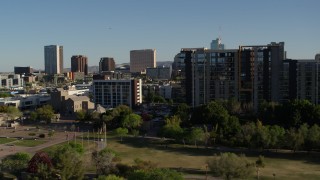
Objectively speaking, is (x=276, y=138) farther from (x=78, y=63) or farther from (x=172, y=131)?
(x=78, y=63)

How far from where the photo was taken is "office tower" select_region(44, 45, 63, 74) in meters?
178

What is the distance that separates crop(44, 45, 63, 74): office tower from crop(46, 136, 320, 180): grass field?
150m

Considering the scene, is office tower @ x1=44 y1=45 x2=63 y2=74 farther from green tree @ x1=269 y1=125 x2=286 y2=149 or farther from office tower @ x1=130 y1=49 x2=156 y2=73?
green tree @ x1=269 y1=125 x2=286 y2=149

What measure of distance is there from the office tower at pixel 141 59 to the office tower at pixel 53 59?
31217 millimetres

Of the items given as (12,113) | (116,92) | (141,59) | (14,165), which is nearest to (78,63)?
(141,59)

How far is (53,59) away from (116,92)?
129813 millimetres

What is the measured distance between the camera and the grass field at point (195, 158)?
74.7 feet

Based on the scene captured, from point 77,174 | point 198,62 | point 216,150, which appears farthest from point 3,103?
point 77,174

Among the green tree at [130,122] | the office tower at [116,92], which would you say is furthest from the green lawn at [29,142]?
the office tower at [116,92]

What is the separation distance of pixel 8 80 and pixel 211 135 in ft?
273

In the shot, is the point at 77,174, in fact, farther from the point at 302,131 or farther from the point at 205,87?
the point at 205,87

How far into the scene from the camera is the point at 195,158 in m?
26.5

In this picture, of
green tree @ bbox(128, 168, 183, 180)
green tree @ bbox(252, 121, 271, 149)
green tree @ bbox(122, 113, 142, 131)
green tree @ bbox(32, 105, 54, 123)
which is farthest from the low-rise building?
green tree @ bbox(128, 168, 183, 180)

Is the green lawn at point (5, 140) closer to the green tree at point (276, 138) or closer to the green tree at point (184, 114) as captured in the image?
the green tree at point (184, 114)
